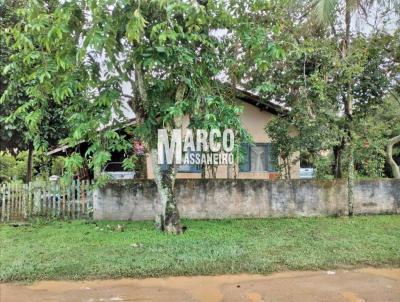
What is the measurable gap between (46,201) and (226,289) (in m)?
5.86

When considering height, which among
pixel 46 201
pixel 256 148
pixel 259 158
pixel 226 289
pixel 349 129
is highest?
pixel 349 129

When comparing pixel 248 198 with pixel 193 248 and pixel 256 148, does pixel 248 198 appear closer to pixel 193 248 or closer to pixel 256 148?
pixel 193 248

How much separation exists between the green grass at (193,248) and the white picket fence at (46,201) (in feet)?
1.63

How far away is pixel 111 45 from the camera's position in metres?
5.76

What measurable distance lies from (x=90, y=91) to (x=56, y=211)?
349cm

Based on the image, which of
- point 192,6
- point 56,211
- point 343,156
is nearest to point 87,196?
point 56,211

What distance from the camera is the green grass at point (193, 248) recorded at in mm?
5301

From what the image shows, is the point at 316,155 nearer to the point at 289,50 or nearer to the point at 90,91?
the point at 289,50

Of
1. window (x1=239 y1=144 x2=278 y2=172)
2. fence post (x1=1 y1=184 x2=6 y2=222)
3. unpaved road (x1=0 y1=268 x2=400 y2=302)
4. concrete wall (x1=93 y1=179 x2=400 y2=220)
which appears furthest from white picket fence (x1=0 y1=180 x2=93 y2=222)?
window (x1=239 y1=144 x2=278 y2=172)

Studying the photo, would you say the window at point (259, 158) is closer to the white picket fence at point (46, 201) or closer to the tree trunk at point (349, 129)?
the tree trunk at point (349, 129)

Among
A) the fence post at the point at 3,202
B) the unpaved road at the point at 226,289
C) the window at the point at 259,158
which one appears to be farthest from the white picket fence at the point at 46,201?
the window at the point at 259,158

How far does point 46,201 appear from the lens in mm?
8898

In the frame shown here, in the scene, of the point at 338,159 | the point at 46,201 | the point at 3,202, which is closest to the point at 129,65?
the point at 46,201

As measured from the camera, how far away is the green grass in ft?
17.4
